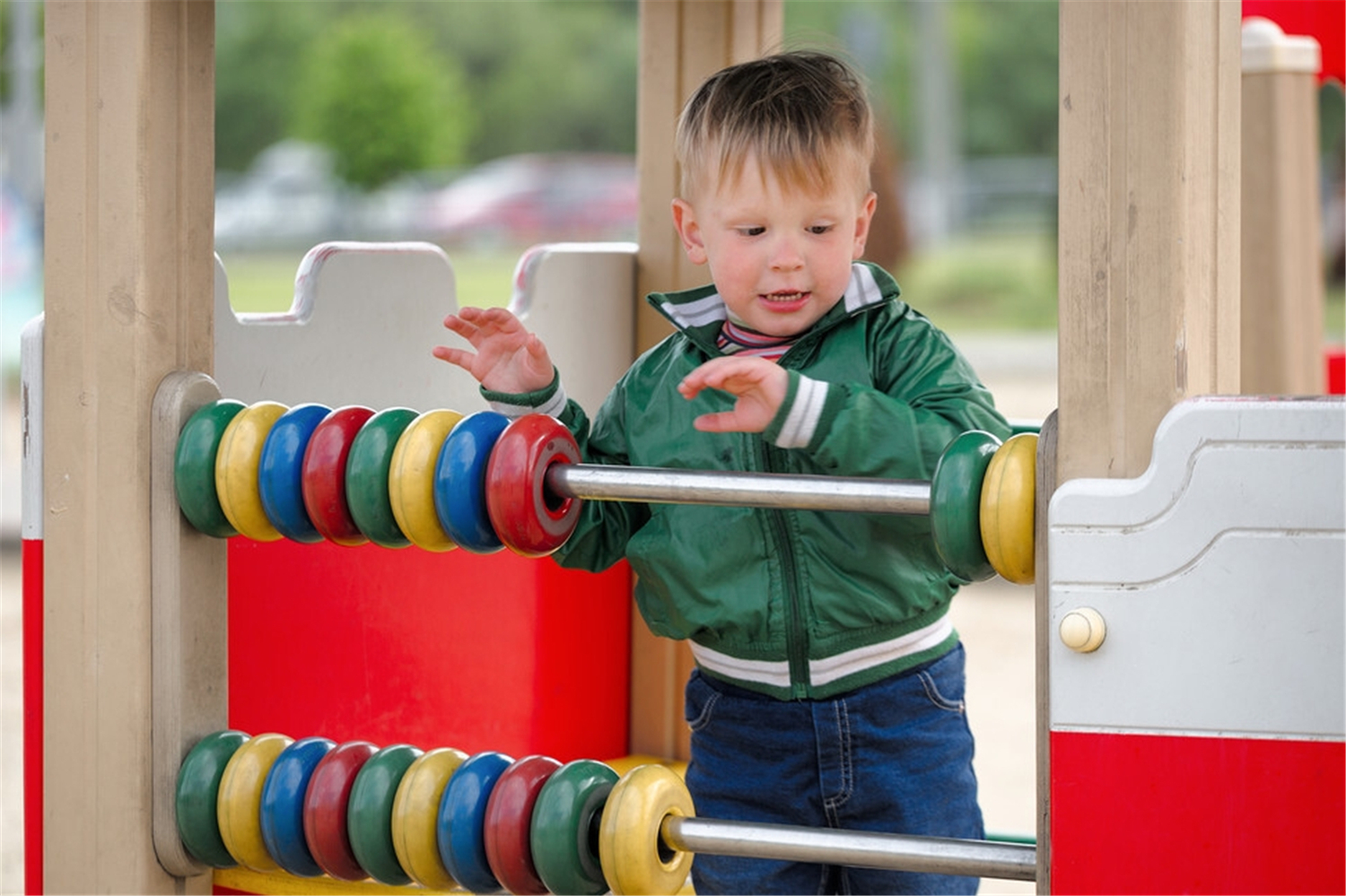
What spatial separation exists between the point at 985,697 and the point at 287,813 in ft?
13.0

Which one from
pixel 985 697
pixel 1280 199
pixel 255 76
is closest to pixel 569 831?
pixel 1280 199

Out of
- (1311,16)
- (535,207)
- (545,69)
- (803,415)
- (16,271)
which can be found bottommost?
(803,415)

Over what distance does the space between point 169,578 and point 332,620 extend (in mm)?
381

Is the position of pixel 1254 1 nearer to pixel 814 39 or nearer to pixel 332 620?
pixel 814 39

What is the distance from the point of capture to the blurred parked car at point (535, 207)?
24.3 metres

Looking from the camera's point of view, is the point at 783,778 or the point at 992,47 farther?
the point at 992,47

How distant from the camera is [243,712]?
1796 mm

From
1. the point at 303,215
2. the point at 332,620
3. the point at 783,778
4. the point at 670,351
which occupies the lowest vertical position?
the point at 783,778

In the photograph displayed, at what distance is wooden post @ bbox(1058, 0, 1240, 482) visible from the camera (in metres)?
1.12

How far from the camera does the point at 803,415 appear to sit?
1365mm

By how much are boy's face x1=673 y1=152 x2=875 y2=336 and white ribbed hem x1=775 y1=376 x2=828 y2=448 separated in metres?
0.21

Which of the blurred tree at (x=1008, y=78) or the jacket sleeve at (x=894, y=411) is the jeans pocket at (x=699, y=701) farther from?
the blurred tree at (x=1008, y=78)

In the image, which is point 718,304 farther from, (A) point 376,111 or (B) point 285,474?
(A) point 376,111

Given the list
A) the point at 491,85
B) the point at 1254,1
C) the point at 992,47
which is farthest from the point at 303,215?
the point at 1254,1
